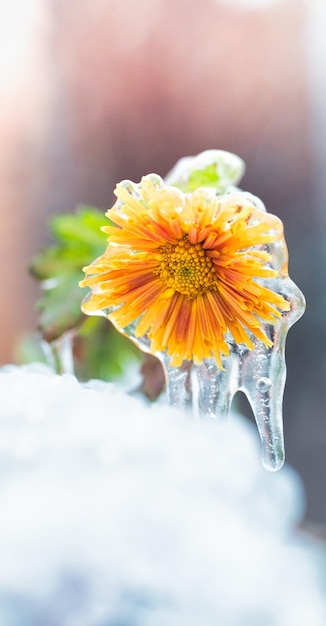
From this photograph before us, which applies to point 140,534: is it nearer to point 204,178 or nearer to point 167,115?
point 204,178

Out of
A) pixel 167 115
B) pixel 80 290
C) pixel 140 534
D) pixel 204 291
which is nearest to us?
pixel 140 534

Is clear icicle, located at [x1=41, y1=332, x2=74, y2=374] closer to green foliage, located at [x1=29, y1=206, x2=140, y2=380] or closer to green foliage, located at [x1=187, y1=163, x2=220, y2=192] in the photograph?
green foliage, located at [x1=29, y1=206, x2=140, y2=380]

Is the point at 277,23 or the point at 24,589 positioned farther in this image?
the point at 277,23

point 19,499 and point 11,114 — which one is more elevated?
point 11,114

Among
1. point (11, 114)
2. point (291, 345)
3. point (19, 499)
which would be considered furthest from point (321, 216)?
point (19, 499)

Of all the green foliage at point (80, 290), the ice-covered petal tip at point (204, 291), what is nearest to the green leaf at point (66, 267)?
the green foliage at point (80, 290)

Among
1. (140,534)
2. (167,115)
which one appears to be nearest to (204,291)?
(140,534)

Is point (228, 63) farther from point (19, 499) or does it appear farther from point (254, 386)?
point (19, 499)
